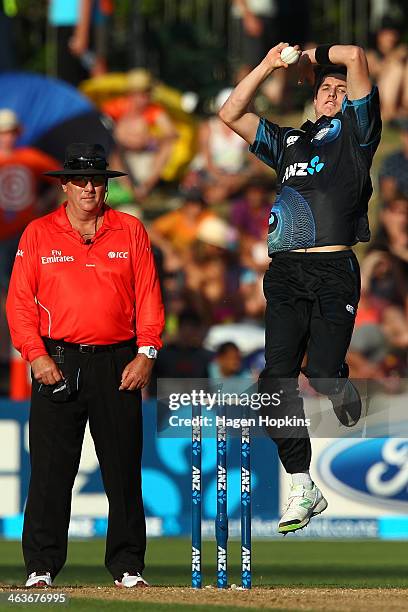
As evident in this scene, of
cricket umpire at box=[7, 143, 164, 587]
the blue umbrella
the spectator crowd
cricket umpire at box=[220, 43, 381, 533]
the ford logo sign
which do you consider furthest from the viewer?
the blue umbrella

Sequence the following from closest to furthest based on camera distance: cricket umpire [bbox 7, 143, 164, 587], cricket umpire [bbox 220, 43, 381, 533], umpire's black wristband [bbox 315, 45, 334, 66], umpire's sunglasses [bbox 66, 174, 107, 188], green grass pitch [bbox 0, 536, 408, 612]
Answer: umpire's black wristband [bbox 315, 45, 334, 66] → cricket umpire [bbox 220, 43, 381, 533] → cricket umpire [bbox 7, 143, 164, 587] → umpire's sunglasses [bbox 66, 174, 107, 188] → green grass pitch [bbox 0, 536, 408, 612]

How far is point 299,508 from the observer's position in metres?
8.87

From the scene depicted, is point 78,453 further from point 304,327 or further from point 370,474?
point 370,474

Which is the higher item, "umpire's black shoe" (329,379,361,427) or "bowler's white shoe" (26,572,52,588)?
"umpire's black shoe" (329,379,361,427)

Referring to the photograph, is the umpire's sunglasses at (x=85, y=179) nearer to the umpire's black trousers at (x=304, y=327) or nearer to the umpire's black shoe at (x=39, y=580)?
the umpire's black trousers at (x=304, y=327)

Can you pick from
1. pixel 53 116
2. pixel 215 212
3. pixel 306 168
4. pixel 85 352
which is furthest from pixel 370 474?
pixel 306 168

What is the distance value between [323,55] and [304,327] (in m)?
1.45

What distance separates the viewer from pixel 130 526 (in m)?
9.14

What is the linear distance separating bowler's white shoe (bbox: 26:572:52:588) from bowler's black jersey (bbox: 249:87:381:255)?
2171mm

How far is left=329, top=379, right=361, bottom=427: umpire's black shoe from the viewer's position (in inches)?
352

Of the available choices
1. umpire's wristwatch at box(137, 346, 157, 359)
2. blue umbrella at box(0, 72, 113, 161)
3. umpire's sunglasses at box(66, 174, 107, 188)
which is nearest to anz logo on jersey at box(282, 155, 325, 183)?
umpire's sunglasses at box(66, 174, 107, 188)

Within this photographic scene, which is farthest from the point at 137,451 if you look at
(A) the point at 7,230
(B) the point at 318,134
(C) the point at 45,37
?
(C) the point at 45,37

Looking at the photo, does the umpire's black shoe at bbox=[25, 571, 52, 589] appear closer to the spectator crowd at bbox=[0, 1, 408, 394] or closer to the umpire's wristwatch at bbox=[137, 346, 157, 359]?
the umpire's wristwatch at bbox=[137, 346, 157, 359]

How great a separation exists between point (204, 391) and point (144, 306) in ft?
1.87
